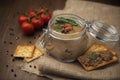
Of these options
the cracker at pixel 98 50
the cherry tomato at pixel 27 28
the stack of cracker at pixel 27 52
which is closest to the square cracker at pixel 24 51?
the stack of cracker at pixel 27 52

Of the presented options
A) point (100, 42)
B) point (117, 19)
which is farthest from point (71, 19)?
point (117, 19)

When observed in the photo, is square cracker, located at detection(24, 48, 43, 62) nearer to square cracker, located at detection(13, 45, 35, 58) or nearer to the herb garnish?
square cracker, located at detection(13, 45, 35, 58)

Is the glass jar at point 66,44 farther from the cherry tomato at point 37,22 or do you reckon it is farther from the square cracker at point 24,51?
the cherry tomato at point 37,22

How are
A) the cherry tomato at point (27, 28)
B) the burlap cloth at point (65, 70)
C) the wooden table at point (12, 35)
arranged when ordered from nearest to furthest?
1. the burlap cloth at point (65, 70)
2. the wooden table at point (12, 35)
3. the cherry tomato at point (27, 28)

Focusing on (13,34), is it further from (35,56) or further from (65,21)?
(65,21)

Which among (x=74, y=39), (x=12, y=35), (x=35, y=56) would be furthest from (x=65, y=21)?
(x=12, y=35)
